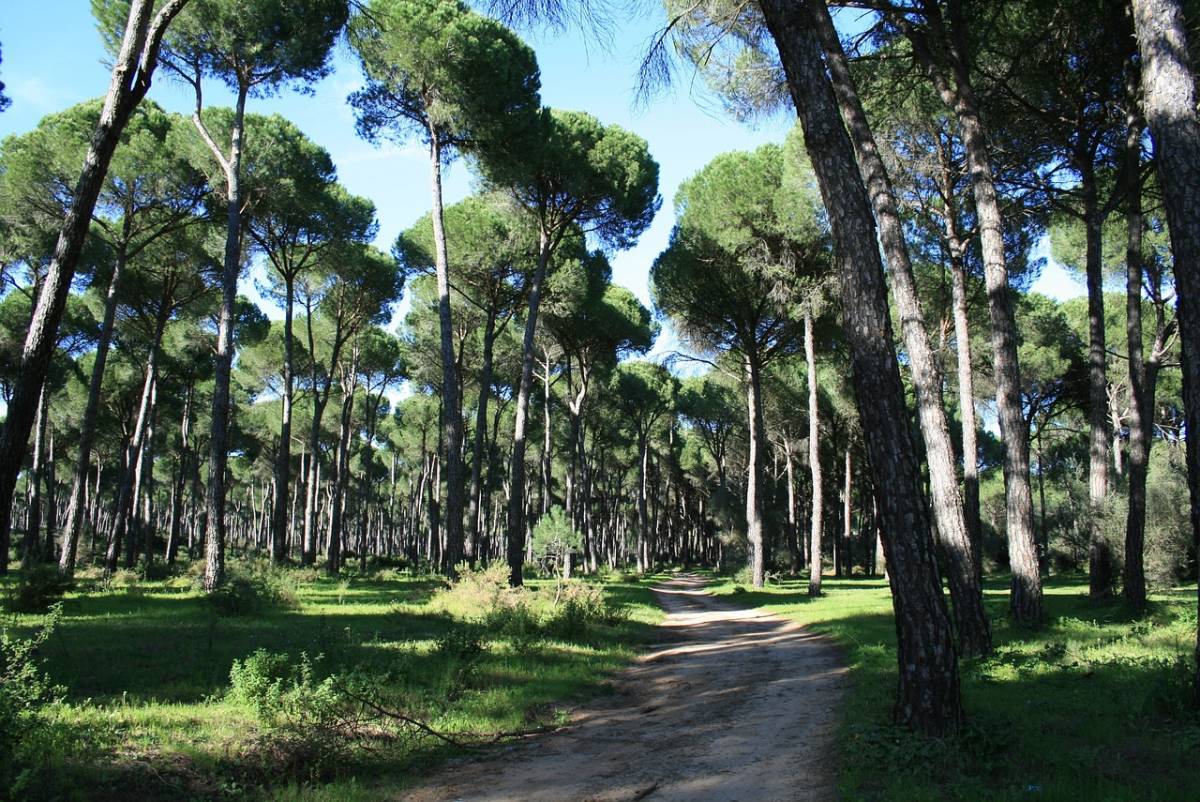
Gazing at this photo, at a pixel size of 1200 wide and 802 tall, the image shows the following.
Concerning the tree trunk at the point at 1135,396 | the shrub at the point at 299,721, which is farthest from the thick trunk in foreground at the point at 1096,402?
the shrub at the point at 299,721

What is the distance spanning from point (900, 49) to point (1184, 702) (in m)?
→ 10.9

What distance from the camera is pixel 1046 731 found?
511 centimetres

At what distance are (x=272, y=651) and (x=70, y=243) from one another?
5.01 m

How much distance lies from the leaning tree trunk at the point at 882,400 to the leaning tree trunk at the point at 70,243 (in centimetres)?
532

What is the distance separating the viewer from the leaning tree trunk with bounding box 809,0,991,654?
23.8 ft

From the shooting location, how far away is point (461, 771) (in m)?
5.24

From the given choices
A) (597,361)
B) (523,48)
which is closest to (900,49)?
(523,48)

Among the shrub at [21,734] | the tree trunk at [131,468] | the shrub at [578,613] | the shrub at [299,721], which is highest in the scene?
the tree trunk at [131,468]

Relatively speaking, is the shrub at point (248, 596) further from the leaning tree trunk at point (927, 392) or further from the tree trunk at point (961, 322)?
the tree trunk at point (961, 322)

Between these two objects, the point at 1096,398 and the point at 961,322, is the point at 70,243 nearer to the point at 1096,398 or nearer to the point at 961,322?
the point at 961,322

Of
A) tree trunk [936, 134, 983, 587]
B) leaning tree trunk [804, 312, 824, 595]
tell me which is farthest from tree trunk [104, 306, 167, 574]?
tree trunk [936, 134, 983, 587]

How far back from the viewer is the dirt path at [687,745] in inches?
182

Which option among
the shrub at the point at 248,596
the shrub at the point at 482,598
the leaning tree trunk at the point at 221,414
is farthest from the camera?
the leaning tree trunk at the point at 221,414

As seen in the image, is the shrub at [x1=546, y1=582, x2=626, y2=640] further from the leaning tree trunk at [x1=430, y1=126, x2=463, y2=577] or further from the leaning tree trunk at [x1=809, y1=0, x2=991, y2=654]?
the leaning tree trunk at [x1=809, y1=0, x2=991, y2=654]
